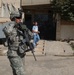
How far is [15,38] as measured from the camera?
6.26 metres

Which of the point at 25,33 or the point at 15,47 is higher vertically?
the point at 25,33

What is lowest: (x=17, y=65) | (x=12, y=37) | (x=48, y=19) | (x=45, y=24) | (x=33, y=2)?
(x=45, y=24)

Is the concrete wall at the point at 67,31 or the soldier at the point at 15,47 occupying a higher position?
the soldier at the point at 15,47

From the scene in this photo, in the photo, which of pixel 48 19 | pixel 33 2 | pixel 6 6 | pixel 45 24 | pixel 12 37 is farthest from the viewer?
pixel 48 19

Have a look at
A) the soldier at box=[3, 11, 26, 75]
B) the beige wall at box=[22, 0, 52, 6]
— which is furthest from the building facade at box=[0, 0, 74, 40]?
the soldier at box=[3, 11, 26, 75]

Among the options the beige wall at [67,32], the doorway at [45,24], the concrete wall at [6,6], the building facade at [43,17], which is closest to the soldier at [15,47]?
the building facade at [43,17]

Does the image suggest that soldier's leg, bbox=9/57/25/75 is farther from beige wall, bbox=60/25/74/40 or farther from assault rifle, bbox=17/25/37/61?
beige wall, bbox=60/25/74/40

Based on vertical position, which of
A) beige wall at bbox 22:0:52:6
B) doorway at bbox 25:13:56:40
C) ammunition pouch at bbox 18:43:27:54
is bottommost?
doorway at bbox 25:13:56:40

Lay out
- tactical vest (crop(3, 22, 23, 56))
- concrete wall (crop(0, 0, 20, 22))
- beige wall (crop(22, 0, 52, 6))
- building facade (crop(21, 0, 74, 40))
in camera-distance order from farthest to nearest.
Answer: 1. concrete wall (crop(0, 0, 20, 22))
2. beige wall (crop(22, 0, 52, 6))
3. building facade (crop(21, 0, 74, 40))
4. tactical vest (crop(3, 22, 23, 56))

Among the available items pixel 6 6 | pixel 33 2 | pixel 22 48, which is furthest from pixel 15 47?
pixel 6 6

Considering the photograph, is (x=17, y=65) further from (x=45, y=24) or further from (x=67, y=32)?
(x=45, y=24)

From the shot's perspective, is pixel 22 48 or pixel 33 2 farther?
pixel 33 2

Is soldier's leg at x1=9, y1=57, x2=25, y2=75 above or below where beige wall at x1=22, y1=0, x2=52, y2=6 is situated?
above

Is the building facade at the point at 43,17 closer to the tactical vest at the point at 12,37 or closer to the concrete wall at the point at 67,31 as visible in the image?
the concrete wall at the point at 67,31
